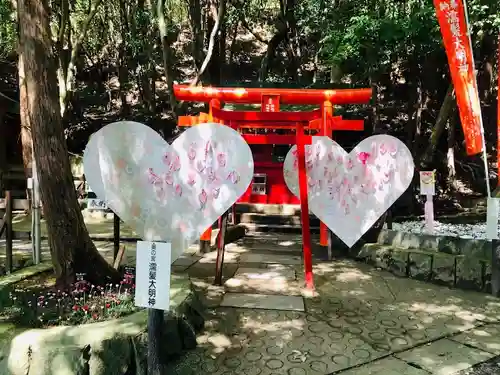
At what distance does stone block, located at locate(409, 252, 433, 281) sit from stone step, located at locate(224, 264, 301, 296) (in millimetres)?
1679

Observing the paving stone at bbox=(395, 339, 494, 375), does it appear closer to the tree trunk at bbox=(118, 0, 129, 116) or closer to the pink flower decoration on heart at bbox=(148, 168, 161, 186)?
the pink flower decoration on heart at bbox=(148, 168, 161, 186)

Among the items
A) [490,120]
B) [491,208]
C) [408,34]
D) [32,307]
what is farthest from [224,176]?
[490,120]

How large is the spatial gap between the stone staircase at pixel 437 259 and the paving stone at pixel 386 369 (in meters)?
2.49

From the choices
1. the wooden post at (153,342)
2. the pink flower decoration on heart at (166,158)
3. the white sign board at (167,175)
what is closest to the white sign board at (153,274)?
the wooden post at (153,342)

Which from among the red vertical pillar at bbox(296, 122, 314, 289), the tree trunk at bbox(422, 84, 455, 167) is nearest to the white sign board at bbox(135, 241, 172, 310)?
the red vertical pillar at bbox(296, 122, 314, 289)

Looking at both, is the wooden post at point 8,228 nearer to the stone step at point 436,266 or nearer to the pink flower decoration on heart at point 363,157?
the pink flower decoration on heart at point 363,157

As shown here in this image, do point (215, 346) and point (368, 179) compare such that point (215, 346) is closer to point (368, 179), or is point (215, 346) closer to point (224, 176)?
point (224, 176)

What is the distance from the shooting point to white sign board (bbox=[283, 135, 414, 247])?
5.34 m

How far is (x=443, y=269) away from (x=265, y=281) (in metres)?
2.38

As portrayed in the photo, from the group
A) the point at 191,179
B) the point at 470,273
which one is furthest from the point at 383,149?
the point at 191,179

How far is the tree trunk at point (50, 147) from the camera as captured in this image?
3.35 meters

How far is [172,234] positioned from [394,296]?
3047 millimetres

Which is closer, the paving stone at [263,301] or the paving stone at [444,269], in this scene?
the paving stone at [263,301]

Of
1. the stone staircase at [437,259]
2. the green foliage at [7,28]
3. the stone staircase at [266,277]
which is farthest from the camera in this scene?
the green foliage at [7,28]
